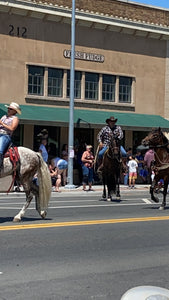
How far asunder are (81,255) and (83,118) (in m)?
17.5

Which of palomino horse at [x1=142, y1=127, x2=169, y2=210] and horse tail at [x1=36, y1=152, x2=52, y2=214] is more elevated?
palomino horse at [x1=142, y1=127, x2=169, y2=210]

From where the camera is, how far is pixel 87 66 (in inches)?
1041

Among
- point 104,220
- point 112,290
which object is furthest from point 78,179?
point 112,290

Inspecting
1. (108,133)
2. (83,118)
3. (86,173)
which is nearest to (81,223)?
(108,133)

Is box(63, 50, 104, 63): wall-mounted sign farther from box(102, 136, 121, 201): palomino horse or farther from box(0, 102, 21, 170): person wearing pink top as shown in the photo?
box(0, 102, 21, 170): person wearing pink top

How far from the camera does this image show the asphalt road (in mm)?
5879

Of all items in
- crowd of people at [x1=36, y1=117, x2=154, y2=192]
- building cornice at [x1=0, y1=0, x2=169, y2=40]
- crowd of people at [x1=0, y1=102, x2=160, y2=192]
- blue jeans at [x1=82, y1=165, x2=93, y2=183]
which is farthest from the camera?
building cornice at [x1=0, y1=0, x2=169, y2=40]

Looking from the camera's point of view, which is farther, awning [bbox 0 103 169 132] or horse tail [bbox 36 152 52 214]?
awning [bbox 0 103 169 132]

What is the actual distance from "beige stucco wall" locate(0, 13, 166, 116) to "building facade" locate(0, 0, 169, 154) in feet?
Result: 0.15

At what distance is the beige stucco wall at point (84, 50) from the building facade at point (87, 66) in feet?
0.15

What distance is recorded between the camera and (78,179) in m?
25.3

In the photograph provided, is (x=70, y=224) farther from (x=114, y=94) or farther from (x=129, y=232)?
(x=114, y=94)

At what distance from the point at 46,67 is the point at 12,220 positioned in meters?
15.9

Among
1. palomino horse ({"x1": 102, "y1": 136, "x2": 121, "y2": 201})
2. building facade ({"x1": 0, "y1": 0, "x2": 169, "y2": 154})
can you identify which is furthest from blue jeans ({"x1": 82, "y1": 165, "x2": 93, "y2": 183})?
palomino horse ({"x1": 102, "y1": 136, "x2": 121, "y2": 201})
